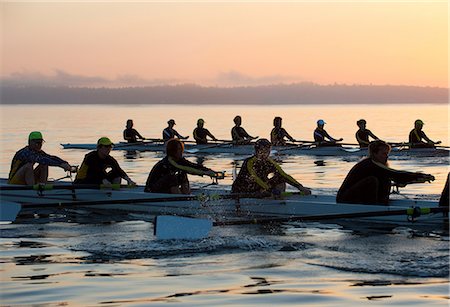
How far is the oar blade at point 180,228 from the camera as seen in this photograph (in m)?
14.4

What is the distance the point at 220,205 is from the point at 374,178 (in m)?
3.25

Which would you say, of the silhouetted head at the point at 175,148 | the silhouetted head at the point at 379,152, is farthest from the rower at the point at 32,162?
the silhouetted head at the point at 379,152

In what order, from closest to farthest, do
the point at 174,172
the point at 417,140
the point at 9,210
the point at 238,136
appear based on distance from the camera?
1. the point at 9,210
2. the point at 174,172
3. the point at 417,140
4. the point at 238,136

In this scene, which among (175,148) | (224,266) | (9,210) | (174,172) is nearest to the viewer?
(224,266)

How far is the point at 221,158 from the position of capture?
37406 millimetres

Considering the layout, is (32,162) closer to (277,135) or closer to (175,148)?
(175,148)

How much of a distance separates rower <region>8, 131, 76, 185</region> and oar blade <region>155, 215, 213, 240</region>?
522 cm

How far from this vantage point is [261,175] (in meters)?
Result: 16.8

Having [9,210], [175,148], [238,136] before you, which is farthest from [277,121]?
[9,210]

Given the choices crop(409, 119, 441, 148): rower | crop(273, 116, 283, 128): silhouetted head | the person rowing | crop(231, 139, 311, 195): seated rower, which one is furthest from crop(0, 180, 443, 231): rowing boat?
the person rowing

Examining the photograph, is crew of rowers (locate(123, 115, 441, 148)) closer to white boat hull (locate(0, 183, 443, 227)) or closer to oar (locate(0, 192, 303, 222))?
white boat hull (locate(0, 183, 443, 227))

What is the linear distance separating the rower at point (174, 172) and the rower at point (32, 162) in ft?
7.31

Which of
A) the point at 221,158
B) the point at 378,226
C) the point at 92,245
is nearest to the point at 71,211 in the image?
the point at 92,245

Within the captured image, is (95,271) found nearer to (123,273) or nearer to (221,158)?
(123,273)
